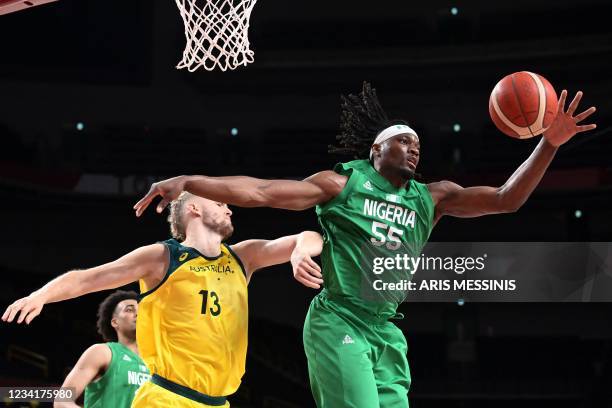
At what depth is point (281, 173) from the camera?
13.1m

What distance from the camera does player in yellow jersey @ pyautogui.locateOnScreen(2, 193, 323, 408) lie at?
4273 millimetres

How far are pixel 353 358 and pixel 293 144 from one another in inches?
391

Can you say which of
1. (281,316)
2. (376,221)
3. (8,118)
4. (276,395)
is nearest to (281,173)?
(281,316)

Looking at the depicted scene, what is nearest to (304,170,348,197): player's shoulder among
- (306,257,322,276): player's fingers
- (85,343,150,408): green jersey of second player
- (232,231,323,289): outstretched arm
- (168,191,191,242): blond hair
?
(232,231,323,289): outstretched arm

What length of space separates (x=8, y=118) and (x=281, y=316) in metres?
5.14

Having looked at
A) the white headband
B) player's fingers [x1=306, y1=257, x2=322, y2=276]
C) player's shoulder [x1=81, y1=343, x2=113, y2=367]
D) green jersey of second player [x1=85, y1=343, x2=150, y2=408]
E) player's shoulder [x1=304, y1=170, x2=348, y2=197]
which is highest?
the white headband

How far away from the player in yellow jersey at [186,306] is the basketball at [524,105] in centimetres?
121

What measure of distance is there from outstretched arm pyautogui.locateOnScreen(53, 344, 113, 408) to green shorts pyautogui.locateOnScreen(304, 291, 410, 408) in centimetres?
219

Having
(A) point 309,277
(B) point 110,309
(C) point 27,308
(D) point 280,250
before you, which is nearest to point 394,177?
(D) point 280,250

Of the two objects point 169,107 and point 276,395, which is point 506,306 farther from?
point 169,107

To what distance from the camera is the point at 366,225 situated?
3.97 meters

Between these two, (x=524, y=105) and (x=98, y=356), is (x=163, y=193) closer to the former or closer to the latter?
(x=524, y=105)

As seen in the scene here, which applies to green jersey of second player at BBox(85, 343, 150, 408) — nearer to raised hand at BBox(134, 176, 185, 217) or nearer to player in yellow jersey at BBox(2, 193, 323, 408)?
player in yellow jersey at BBox(2, 193, 323, 408)

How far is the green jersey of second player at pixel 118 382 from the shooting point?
5703 mm
